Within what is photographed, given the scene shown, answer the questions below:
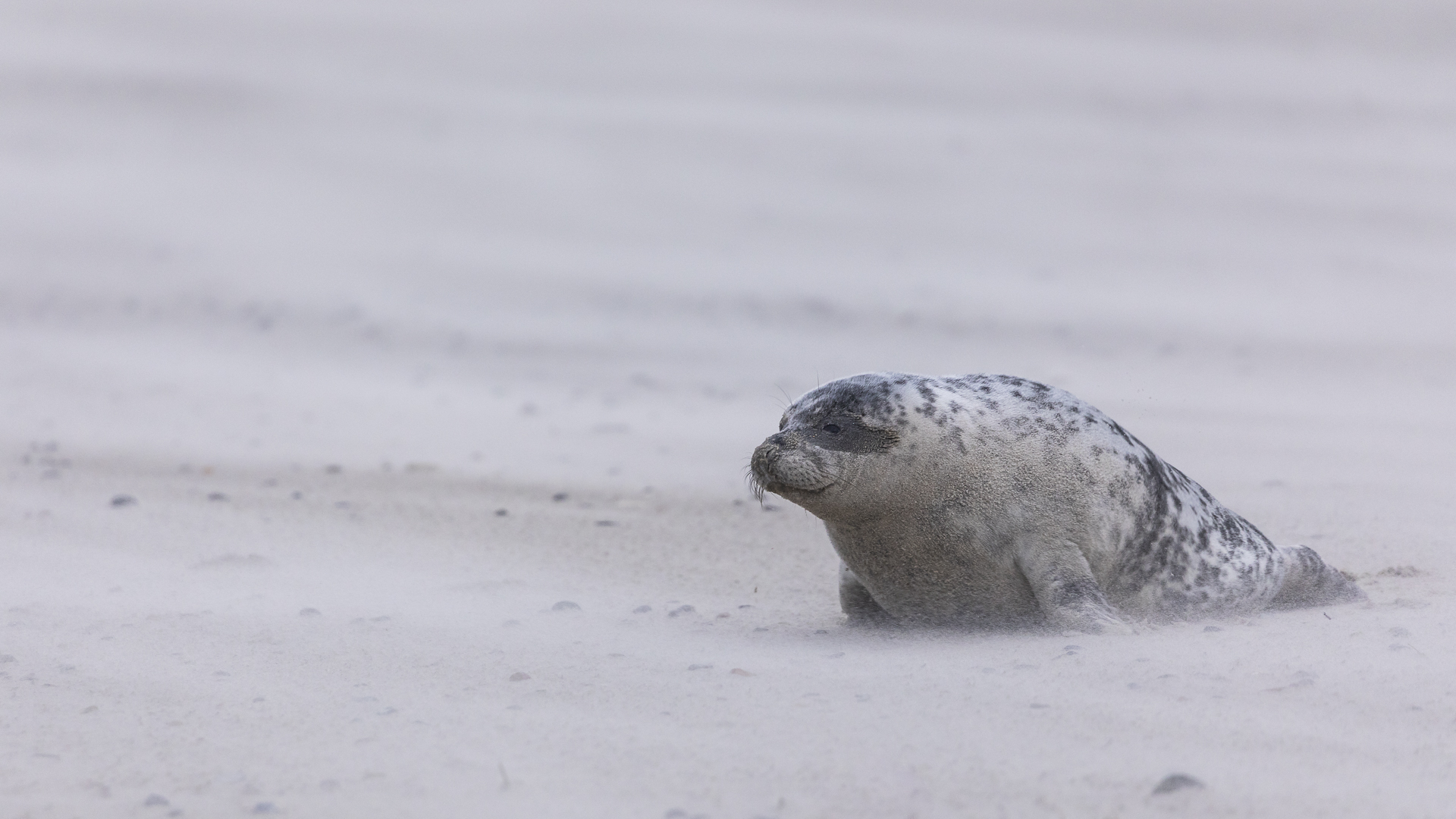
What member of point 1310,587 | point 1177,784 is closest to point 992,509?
point 1310,587

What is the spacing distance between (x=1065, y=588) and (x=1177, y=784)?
1.33m

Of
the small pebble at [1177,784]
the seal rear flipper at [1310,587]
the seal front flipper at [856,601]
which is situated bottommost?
the seal front flipper at [856,601]

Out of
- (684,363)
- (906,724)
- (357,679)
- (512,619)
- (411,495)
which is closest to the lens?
(906,724)

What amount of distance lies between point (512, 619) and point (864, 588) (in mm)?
1044

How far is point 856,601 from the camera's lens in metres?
4.51

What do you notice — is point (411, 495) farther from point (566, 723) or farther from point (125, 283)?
point (125, 283)

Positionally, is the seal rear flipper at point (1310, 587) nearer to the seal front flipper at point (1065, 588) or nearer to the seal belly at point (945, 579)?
the seal front flipper at point (1065, 588)

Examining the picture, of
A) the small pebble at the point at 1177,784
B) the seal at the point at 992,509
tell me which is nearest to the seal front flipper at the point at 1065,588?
the seal at the point at 992,509

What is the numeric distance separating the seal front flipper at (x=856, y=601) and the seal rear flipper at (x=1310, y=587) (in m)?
1.20

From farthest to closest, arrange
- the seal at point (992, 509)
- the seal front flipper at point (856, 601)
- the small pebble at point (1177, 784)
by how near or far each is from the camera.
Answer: the seal front flipper at point (856, 601) → the seal at point (992, 509) → the small pebble at point (1177, 784)

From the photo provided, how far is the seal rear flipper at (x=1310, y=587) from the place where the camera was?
14.8 feet

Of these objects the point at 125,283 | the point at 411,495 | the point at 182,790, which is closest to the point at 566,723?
the point at 182,790

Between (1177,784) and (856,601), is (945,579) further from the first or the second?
(1177,784)

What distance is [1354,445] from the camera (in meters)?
7.04
